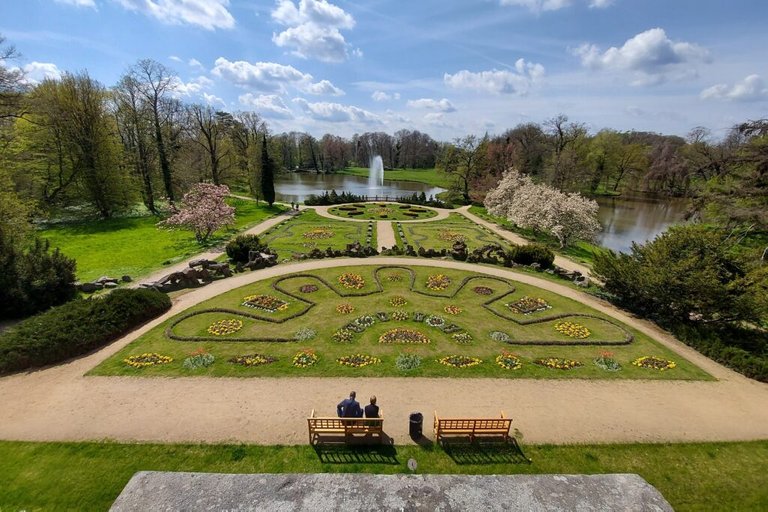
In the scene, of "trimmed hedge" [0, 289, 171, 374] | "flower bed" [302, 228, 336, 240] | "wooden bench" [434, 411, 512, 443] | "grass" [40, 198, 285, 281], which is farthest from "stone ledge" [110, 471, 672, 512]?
"flower bed" [302, 228, 336, 240]

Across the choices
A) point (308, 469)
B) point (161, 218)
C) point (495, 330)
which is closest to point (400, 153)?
point (161, 218)

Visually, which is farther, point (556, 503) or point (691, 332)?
point (691, 332)

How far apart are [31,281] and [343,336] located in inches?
716

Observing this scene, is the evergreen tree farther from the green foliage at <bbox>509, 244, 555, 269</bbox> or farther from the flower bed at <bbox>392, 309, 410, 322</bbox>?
the flower bed at <bbox>392, 309, 410, 322</bbox>

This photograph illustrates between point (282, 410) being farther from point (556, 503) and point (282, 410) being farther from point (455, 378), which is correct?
point (556, 503)

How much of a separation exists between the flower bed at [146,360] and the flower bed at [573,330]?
19601 millimetres

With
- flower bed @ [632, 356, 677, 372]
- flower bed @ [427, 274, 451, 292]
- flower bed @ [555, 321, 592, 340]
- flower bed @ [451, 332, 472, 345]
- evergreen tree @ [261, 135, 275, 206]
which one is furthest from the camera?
evergreen tree @ [261, 135, 275, 206]

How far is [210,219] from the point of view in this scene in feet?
112

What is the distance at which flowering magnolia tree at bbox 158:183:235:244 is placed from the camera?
109ft

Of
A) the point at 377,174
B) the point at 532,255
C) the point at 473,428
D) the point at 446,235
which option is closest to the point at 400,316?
the point at 473,428

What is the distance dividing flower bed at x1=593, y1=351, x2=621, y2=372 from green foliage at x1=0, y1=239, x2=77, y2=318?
96.7 feet

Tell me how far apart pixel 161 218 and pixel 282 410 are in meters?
41.7

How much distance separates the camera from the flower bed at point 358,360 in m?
15.2

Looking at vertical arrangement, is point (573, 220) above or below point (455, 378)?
above
